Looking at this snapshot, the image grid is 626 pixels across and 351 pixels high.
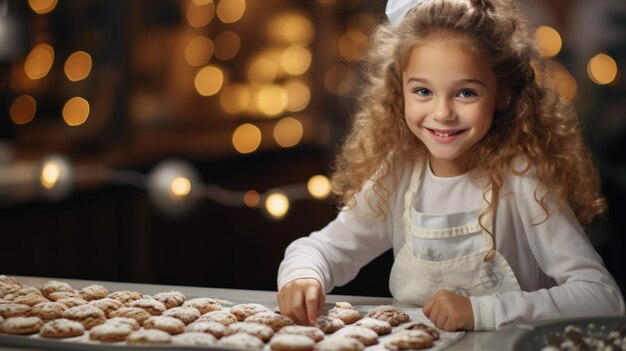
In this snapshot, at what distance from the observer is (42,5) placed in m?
4.18

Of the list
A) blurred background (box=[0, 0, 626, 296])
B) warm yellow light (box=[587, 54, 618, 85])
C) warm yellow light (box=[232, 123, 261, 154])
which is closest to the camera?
blurred background (box=[0, 0, 626, 296])

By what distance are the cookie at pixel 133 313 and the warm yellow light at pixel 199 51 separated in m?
3.90

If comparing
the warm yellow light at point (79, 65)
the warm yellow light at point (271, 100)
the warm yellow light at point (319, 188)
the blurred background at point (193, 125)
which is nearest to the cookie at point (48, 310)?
the blurred background at point (193, 125)

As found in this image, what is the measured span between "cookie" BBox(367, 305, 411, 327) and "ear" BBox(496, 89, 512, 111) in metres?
0.35

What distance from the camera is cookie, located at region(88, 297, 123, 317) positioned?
4.26 ft

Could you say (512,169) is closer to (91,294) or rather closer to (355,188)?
(355,188)

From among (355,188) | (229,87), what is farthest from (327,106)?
(355,188)

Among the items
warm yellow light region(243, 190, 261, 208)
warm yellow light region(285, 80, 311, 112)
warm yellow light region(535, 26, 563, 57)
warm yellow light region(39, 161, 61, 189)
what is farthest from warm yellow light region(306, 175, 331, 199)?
warm yellow light region(285, 80, 311, 112)

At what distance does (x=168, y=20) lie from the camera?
499 centimetres

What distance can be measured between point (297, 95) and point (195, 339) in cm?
421

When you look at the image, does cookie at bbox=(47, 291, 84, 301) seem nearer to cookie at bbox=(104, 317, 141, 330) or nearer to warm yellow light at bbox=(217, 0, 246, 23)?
cookie at bbox=(104, 317, 141, 330)

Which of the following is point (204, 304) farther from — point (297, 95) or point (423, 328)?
point (297, 95)

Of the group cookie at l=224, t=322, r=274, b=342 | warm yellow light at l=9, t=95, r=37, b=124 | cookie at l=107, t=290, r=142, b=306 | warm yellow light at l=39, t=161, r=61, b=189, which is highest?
warm yellow light at l=9, t=95, r=37, b=124

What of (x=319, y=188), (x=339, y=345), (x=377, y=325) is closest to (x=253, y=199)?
(x=319, y=188)
